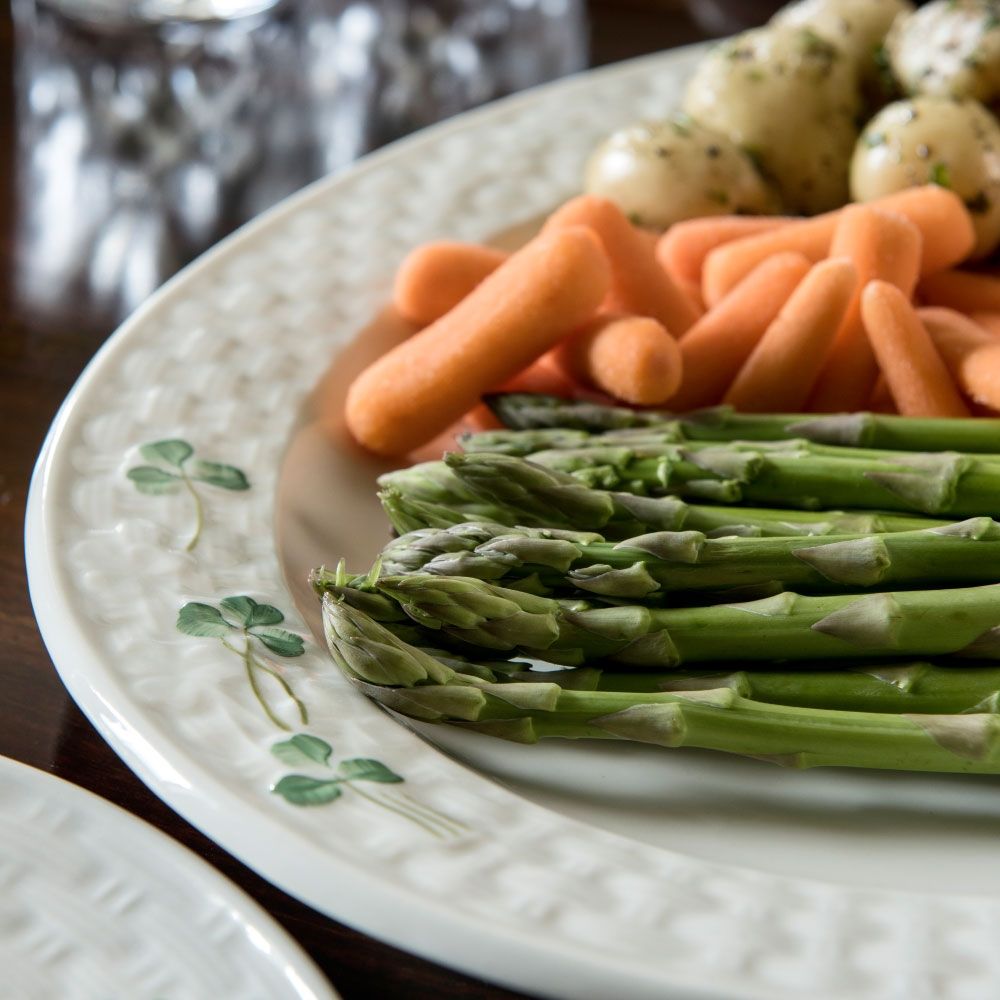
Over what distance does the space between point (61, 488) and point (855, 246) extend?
86 centimetres

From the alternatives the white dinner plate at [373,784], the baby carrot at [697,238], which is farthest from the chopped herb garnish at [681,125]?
the white dinner plate at [373,784]

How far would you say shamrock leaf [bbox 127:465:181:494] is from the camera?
1279 mm

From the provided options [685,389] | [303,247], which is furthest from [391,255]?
[685,389]

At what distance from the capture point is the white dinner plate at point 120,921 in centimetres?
89

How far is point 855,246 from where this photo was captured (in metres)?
1.49

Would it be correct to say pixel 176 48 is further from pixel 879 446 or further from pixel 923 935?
pixel 923 935

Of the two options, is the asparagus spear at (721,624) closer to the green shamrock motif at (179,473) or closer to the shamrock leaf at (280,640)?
the shamrock leaf at (280,640)

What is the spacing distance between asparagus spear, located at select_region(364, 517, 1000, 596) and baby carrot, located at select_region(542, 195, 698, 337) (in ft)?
1.56

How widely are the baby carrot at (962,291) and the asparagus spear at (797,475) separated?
0.47 m

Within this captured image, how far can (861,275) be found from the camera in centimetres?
149

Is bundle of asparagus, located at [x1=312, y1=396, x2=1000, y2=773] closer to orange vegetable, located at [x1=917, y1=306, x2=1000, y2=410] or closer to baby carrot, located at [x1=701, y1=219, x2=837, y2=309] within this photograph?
orange vegetable, located at [x1=917, y1=306, x2=1000, y2=410]

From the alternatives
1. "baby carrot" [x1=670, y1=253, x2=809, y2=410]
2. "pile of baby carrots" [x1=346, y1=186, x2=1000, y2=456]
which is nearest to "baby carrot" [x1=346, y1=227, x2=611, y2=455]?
"pile of baby carrots" [x1=346, y1=186, x2=1000, y2=456]

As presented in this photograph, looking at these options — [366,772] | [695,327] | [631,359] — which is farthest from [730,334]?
[366,772]

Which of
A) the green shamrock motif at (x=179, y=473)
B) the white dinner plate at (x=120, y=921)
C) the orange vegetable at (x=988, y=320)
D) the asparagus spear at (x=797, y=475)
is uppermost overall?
the green shamrock motif at (x=179, y=473)
